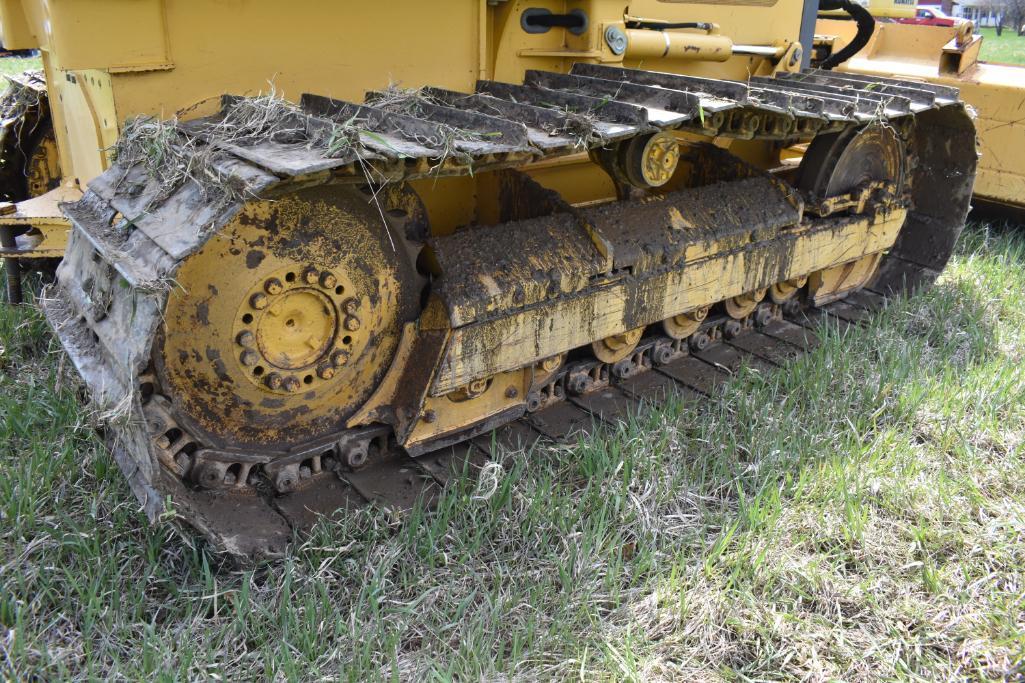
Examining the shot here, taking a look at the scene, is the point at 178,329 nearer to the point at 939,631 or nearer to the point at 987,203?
the point at 939,631

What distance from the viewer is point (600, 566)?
114 inches

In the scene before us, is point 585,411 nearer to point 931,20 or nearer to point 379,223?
point 379,223

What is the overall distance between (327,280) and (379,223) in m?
0.31

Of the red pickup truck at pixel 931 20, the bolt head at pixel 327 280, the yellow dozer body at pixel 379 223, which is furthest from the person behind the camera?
the red pickup truck at pixel 931 20

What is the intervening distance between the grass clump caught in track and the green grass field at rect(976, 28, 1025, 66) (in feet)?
58.8

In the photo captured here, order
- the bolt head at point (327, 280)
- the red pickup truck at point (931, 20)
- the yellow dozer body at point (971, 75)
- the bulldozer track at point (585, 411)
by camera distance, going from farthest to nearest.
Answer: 1. the red pickup truck at point (931, 20)
2. the yellow dozer body at point (971, 75)
3. the bulldozer track at point (585, 411)
4. the bolt head at point (327, 280)

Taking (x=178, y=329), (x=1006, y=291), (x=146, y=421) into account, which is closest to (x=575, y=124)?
(x=178, y=329)

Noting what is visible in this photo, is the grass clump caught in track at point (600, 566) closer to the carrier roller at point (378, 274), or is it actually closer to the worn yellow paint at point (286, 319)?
the carrier roller at point (378, 274)

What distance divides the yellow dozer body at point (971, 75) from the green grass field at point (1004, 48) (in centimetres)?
1338

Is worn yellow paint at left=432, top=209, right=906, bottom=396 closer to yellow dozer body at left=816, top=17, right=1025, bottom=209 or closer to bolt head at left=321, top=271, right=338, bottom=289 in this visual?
bolt head at left=321, top=271, right=338, bottom=289

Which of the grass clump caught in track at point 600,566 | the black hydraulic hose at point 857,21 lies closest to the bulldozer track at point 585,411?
the grass clump caught in track at point 600,566

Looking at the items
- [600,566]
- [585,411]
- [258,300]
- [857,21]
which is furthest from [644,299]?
[857,21]

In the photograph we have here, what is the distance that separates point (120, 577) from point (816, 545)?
2279mm

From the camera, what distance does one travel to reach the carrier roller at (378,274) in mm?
2602
